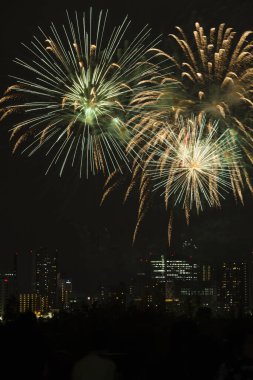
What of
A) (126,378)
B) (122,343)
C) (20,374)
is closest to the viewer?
(20,374)

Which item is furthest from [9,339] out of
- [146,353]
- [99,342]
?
[146,353]

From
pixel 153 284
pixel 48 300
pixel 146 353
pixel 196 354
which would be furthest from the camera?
pixel 48 300

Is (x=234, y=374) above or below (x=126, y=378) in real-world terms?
above

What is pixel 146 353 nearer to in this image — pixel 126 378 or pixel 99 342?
pixel 126 378

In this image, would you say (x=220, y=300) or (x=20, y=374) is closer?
(x=20, y=374)

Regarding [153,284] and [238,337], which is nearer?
[238,337]

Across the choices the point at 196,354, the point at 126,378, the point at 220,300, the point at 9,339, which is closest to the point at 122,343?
the point at 126,378

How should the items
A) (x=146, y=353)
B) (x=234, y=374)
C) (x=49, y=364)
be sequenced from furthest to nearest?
(x=146, y=353) → (x=49, y=364) → (x=234, y=374)

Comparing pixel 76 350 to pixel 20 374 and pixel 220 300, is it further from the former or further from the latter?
pixel 220 300

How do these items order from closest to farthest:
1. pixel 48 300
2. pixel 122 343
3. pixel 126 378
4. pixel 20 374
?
pixel 20 374
pixel 126 378
pixel 122 343
pixel 48 300

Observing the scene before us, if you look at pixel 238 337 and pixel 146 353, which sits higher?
pixel 238 337
